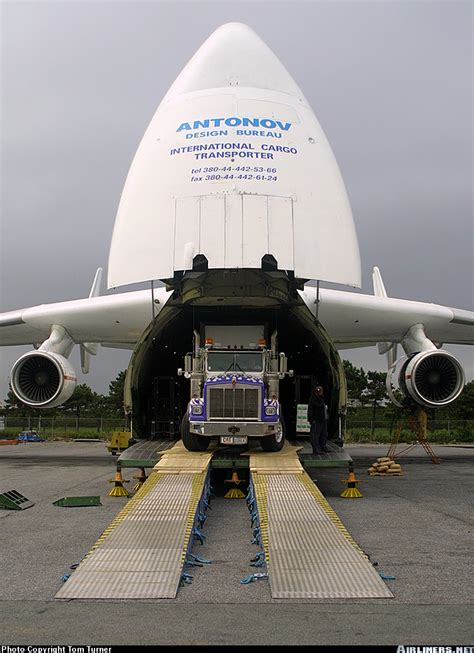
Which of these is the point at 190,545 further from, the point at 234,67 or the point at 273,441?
the point at 234,67

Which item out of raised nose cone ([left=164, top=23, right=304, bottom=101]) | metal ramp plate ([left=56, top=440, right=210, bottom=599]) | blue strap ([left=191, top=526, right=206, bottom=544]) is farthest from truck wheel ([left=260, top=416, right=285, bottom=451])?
raised nose cone ([left=164, top=23, right=304, bottom=101])

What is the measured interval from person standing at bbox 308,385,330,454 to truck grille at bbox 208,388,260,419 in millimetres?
1471

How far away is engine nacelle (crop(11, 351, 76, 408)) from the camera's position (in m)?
14.7

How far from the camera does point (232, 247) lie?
10234 millimetres

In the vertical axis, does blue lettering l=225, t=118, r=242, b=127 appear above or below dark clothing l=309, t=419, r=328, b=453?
above

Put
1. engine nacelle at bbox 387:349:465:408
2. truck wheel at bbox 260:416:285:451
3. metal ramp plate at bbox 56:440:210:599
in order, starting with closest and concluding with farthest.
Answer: metal ramp plate at bbox 56:440:210:599, truck wheel at bbox 260:416:285:451, engine nacelle at bbox 387:349:465:408

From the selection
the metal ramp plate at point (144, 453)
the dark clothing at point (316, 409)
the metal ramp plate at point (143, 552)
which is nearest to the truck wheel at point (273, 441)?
the dark clothing at point (316, 409)

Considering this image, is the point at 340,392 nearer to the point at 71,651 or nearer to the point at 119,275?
the point at 119,275

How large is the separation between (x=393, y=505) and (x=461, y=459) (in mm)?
9630

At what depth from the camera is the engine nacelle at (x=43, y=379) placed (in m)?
14.7

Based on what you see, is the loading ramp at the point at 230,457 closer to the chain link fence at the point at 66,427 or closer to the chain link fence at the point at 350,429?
the chain link fence at the point at 350,429

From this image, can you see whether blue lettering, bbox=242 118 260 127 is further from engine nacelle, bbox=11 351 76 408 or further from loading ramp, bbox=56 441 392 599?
engine nacelle, bbox=11 351 76 408

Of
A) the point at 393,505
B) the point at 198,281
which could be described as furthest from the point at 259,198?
the point at 393,505

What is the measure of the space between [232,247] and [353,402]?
138 feet
